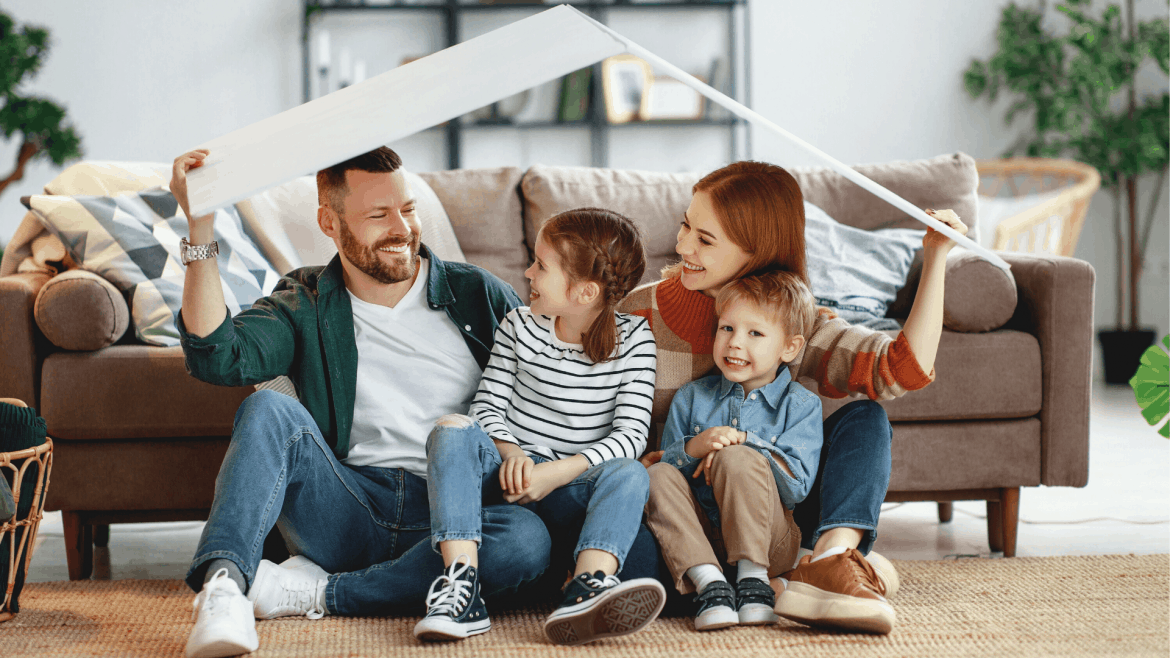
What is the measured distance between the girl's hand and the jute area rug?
0.21 m

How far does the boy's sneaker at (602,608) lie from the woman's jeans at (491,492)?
0.06 meters

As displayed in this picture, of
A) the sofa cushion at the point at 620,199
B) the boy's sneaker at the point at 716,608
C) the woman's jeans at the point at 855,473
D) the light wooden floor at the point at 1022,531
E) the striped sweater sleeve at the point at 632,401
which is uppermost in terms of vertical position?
the sofa cushion at the point at 620,199

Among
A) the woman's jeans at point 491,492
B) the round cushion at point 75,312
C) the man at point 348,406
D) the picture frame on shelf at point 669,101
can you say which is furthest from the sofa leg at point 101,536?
the picture frame on shelf at point 669,101

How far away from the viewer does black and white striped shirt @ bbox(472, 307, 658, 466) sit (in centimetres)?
144

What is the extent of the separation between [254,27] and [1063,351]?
3.64 m

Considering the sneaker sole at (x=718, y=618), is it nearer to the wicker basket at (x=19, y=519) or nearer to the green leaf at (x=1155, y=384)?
the green leaf at (x=1155, y=384)

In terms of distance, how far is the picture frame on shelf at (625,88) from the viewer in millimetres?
4289

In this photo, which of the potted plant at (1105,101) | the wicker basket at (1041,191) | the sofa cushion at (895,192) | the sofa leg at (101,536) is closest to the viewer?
the sofa leg at (101,536)

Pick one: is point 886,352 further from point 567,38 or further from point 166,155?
point 166,155

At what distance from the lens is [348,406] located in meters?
1.48

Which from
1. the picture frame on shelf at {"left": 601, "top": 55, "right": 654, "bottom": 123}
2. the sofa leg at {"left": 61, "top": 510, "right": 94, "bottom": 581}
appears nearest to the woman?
the sofa leg at {"left": 61, "top": 510, "right": 94, "bottom": 581}

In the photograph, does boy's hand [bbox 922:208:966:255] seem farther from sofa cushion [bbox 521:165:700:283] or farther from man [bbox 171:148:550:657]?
sofa cushion [bbox 521:165:700:283]

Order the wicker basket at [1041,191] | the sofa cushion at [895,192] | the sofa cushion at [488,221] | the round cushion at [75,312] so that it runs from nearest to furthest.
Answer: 1. the round cushion at [75,312]
2. the sofa cushion at [488,221]
3. the sofa cushion at [895,192]
4. the wicker basket at [1041,191]

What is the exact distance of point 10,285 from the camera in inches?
69.4
